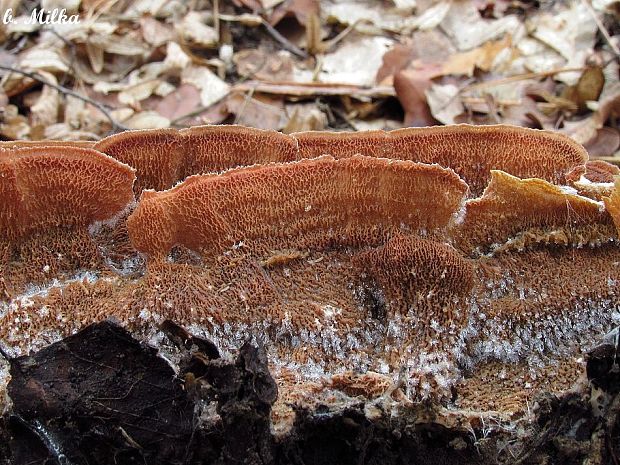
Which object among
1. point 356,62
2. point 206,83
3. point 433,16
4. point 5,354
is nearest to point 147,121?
point 206,83

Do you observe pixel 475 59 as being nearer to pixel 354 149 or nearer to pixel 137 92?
pixel 137 92

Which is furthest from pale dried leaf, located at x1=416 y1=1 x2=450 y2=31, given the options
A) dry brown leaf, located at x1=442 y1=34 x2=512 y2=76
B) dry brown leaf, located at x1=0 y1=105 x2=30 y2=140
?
dry brown leaf, located at x1=0 y1=105 x2=30 y2=140

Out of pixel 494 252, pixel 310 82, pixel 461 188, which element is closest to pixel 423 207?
pixel 461 188

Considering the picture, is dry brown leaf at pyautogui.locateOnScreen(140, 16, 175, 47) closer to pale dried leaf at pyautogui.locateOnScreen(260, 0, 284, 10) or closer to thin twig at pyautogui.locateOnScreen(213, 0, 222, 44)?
thin twig at pyautogui.locateOnScreen(213, 0, 222, 44)

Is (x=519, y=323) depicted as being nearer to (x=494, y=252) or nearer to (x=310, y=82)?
(x=494, y=252)

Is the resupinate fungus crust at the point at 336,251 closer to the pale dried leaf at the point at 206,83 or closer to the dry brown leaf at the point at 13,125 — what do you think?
the dry brown leaf at the point at 13,125

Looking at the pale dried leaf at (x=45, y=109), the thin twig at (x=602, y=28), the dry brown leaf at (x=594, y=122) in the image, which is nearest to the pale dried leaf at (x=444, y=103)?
the dry brown leaf at (x=594, y=122)

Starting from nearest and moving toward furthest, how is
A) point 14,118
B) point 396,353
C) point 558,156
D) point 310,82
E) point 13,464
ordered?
1. point 13,464
2. point 396,353
3. point 558,156
4. point 14,118
5. point 310,82
